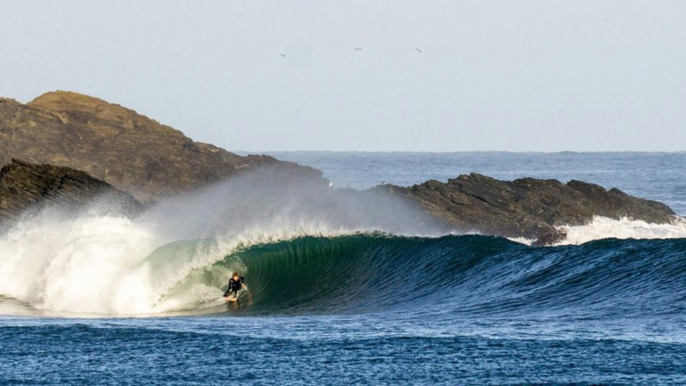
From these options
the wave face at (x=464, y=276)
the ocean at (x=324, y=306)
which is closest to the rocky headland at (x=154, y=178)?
the ocean at (x=324, y=306)

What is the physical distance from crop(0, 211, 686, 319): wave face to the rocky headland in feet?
18.5

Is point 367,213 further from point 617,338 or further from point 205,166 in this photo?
point 617,338

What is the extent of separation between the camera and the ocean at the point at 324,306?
15.4 meters

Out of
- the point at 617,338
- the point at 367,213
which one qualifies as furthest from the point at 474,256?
the point at 367,213

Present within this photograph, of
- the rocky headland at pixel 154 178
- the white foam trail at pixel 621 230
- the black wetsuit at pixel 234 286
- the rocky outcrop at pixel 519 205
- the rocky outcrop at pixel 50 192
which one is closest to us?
the black wetsuit at pixel 234 286

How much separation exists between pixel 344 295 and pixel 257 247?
516 centimetres

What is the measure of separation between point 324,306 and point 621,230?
23.2m

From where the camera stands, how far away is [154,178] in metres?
53.3

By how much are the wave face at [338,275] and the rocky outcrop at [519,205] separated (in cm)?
Answer: 1304

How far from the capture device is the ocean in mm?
15375

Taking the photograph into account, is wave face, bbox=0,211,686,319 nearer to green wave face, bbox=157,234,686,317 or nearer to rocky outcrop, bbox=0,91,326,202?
green wave face, bbox=157,234,686,317

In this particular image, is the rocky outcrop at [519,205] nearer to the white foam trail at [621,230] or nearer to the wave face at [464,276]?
the white foam trail at [621,230]

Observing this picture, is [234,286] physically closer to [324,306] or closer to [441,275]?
[324,306]

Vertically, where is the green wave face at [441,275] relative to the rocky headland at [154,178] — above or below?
below
